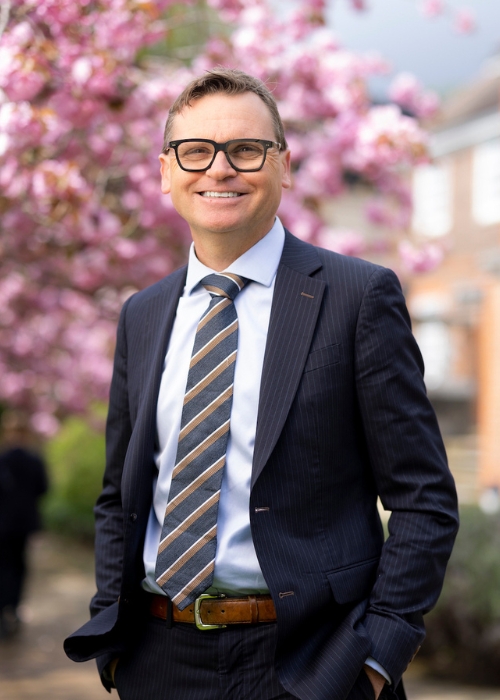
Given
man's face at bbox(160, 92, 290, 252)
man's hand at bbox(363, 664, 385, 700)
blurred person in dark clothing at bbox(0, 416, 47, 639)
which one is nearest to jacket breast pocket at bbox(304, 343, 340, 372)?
man's face at bbox(160, 92, 290, 252)

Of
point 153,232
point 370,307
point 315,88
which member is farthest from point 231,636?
point 315,88

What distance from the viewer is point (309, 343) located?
79.6 inches

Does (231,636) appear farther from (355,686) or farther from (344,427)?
(344,427)

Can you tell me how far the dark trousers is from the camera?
1.95m

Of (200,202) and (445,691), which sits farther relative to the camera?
(445,691)

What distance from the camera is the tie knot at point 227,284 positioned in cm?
216

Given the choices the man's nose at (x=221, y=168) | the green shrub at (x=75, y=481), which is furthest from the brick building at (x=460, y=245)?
the man's nose at (x=221, y=168)

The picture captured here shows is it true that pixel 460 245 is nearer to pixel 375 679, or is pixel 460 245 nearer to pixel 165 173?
pixel 165 173

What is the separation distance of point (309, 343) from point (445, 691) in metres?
4.79

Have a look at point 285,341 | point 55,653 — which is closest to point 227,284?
point 285,341

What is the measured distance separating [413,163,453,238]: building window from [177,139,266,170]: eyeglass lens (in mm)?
16968

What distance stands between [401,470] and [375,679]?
1.51ft

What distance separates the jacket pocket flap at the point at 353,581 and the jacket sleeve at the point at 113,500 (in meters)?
0.65

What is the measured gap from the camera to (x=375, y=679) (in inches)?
75.9
